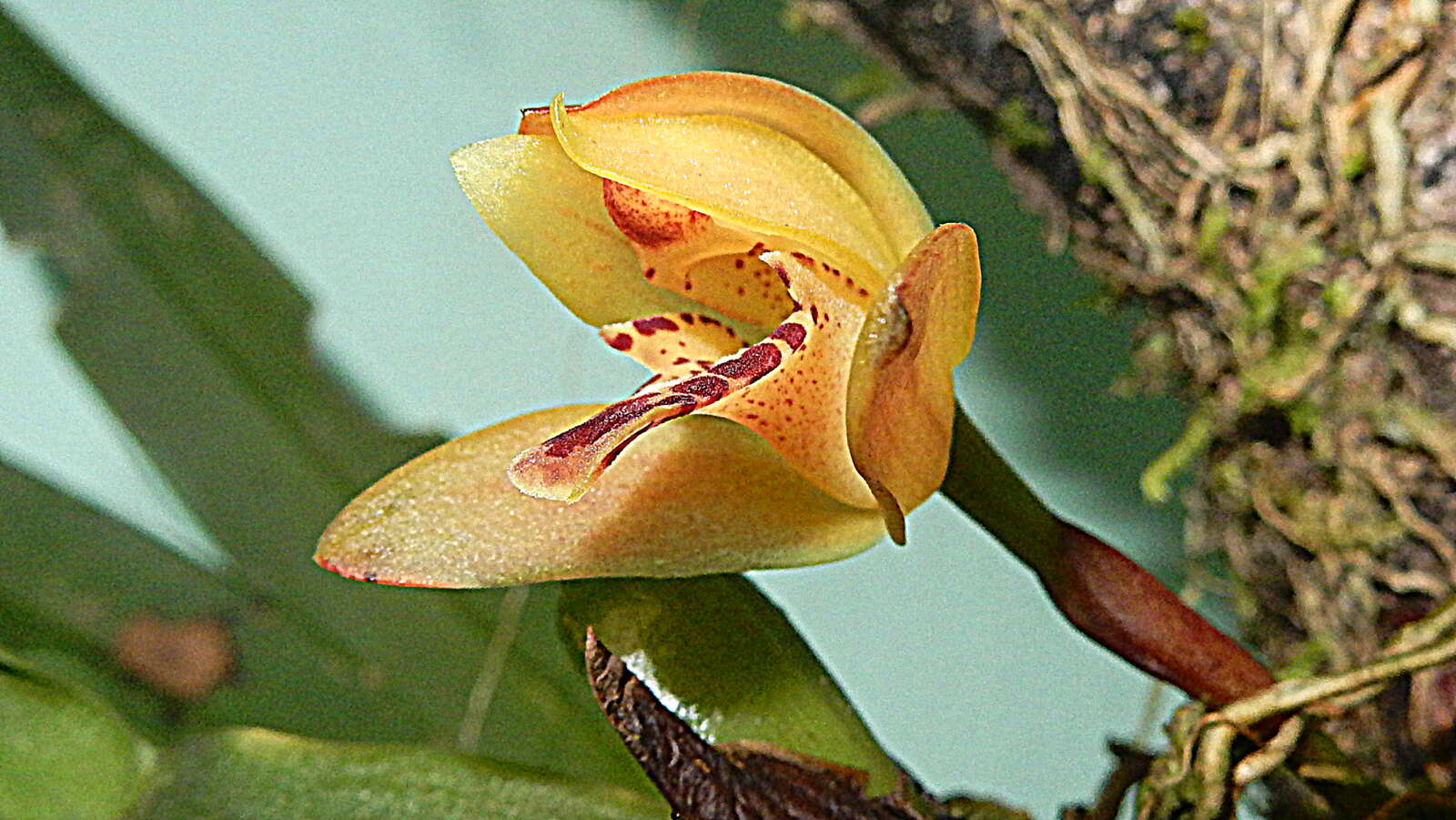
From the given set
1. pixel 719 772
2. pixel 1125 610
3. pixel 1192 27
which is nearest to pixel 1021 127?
pixel 1192 27

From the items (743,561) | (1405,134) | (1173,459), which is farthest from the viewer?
(1173,459)

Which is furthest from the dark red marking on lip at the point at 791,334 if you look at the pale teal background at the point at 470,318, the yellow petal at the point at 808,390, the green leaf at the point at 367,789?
the pale teal background at the point at 470,318

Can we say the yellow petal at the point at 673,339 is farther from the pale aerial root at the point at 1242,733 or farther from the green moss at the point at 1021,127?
the green moss at the point at 1021,127

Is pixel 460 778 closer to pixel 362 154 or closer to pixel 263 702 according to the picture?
pixel 263 702

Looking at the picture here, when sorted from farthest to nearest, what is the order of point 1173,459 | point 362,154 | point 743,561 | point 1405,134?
point 362,154 → point 1173,459 → point 1405,134 → point 743,561

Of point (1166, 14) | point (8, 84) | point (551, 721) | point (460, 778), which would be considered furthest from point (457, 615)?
point (1166, 14)

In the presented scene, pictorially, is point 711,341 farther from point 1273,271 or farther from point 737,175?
point 1273,271

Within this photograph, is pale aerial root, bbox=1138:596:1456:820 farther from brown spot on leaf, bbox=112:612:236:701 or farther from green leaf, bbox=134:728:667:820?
brown spot on leaf, bbox=112:612:236:701
